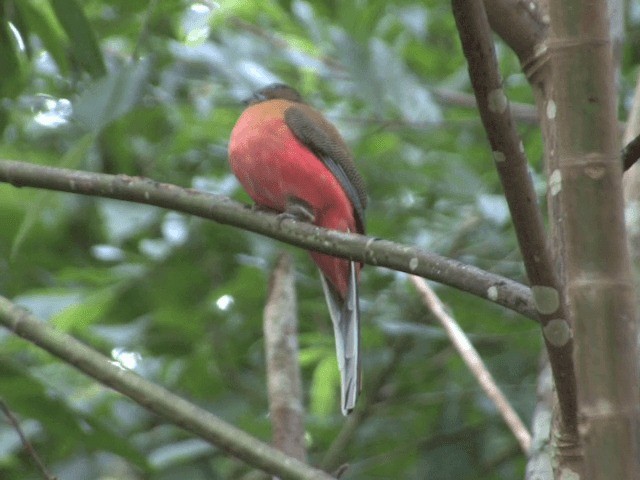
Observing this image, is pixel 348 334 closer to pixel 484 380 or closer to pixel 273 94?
pixel 484 380

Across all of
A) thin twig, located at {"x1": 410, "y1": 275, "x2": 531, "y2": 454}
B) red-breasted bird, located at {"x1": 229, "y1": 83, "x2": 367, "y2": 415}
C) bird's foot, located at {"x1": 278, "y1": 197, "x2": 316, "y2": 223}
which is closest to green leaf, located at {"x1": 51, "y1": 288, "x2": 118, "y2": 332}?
red-breasted bird, located at {"x1": 229, "y1": 83, "x2": 367, "y2": 415}

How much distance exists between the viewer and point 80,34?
2773mm

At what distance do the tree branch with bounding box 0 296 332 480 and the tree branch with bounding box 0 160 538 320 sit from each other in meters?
0.33

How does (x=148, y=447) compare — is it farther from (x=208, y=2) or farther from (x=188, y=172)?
(x=208, y=2)

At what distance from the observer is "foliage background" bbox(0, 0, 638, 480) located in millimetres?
3746

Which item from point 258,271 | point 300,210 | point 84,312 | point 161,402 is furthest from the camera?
point 258,271

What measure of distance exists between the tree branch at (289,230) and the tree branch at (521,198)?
0.10 m

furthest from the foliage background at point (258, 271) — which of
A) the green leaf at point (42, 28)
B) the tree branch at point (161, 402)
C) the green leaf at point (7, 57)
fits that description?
the tree branch at point (161, 402)

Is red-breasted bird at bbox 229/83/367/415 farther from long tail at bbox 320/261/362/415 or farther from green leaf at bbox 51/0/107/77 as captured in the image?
green leaf at bbox 51/0/107/77

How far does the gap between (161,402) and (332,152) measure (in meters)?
1.76

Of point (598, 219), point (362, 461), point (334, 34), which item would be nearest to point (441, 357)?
point (362, 461)

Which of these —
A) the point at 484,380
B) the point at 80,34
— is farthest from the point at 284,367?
the point at 80,34

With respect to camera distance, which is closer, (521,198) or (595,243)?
(595,243)

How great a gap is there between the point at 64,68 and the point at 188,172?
148cm
